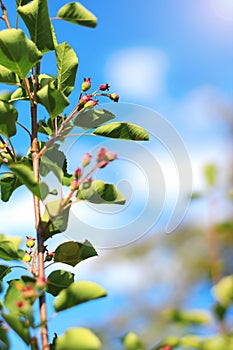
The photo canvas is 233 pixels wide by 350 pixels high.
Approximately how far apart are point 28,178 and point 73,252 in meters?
0.28

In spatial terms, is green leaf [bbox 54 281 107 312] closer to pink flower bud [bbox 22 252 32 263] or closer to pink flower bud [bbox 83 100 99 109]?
pink flower bud [bbox 22 252 32 263]

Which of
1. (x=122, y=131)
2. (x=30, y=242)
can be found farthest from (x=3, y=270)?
(x=122, y=131)

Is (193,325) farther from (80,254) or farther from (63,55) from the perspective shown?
(63,55)

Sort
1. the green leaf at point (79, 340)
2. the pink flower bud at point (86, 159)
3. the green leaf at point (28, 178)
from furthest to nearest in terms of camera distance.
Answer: the pink flower bud at point (86, 159)
the green leaf at point (28, 178)
the green leaf at point (79, 340)

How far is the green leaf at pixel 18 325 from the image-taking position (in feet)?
2.65

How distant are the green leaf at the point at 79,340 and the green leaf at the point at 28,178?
273 mm

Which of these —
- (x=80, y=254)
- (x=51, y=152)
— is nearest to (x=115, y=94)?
(x=51, y=152)

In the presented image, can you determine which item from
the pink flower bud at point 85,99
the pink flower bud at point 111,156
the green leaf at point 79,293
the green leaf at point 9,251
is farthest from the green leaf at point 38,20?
the green leaf at point 79,293

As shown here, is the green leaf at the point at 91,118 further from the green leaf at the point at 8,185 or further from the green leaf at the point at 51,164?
the green leaf at the point at 8,185

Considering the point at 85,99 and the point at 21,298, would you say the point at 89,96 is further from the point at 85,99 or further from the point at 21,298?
the point at 21,298

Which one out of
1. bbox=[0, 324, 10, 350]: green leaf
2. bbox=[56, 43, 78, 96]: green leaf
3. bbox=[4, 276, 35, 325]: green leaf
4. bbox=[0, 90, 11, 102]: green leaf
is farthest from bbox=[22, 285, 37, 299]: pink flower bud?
bbox=[0, 90, 11, 102]: green leaf

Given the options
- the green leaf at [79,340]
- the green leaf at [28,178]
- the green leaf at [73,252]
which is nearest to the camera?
the green leaf at [79,340]

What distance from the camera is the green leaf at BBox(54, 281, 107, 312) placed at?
2.76 ft

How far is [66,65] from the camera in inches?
43.9
